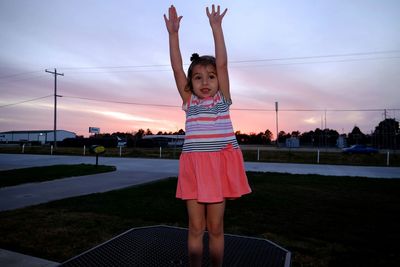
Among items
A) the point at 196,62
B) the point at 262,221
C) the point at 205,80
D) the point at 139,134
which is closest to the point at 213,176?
the point at 205,80

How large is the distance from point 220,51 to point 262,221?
319cm

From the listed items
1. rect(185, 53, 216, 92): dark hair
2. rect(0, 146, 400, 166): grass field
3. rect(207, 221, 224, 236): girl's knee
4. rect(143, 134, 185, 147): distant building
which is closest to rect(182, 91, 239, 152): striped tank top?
rect(185, 53, 216, 92): dark hair

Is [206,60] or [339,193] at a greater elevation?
[206,60]

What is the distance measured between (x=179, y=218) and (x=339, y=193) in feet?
14.2

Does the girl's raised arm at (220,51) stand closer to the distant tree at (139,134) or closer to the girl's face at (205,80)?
the girl's face at (205,80)

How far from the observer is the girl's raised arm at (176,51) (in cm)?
226

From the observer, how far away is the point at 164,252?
2908 millimetres

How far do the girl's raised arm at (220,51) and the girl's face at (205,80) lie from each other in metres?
0.04

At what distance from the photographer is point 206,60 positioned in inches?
83.8

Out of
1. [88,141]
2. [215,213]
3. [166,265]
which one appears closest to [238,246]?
[166,265]

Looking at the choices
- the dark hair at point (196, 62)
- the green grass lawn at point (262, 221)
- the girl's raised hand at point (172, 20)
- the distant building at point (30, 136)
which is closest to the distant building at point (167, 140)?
the distant building at point (30, 136)

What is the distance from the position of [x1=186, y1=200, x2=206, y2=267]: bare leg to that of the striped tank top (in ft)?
1.26

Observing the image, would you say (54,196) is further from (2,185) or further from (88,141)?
(88,141)

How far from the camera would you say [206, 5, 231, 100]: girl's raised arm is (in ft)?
6.86
